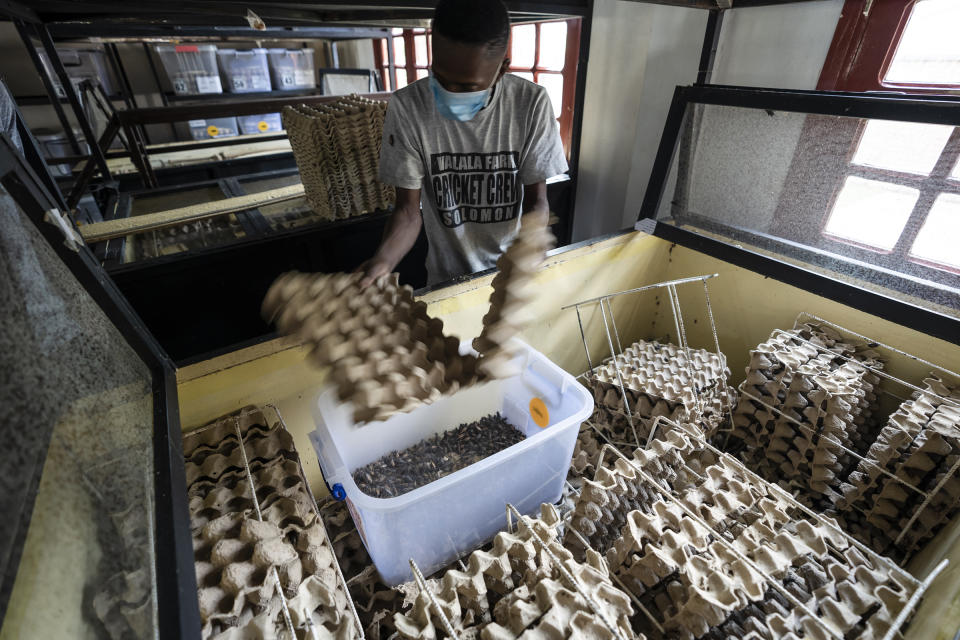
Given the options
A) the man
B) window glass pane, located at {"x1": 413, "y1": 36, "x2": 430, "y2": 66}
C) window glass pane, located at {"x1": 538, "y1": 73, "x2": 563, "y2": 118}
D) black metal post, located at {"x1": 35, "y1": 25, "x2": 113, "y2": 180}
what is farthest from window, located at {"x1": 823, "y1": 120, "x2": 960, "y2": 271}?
window glass pane, located at {"x1": 413, "y1": 36, "x2": 430, "y2": 66}

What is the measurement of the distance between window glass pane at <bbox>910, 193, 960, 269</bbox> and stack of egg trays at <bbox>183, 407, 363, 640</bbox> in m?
1.45

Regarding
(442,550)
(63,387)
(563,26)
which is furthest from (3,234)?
(563,26)

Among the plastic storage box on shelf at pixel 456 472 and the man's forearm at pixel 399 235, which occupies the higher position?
the man's forearm at pixel 399 235

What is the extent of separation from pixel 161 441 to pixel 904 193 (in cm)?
158

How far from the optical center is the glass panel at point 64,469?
0.38 m

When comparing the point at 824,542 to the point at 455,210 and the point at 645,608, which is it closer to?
the point at 645,608

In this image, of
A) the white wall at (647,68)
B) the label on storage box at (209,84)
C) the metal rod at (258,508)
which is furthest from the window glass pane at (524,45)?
the label on storage box at (209,84)

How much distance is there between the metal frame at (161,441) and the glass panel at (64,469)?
0.03 feet

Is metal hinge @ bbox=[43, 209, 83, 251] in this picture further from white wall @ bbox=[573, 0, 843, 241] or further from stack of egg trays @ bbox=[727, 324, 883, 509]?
white wall @ bbox=[573, 0, 843, 241]

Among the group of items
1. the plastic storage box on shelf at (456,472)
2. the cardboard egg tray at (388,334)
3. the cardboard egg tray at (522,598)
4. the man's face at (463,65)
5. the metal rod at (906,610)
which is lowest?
the plastic storage box on shelf at (456,472)

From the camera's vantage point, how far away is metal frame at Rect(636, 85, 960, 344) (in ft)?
3.27

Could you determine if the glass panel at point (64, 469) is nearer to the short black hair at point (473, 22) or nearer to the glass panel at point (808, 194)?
the short black hair at point (473, 22)

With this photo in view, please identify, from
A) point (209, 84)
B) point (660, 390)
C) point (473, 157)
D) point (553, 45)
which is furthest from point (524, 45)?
point (209, 84)

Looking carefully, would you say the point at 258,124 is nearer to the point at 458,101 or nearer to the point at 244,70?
the point at 244,70
